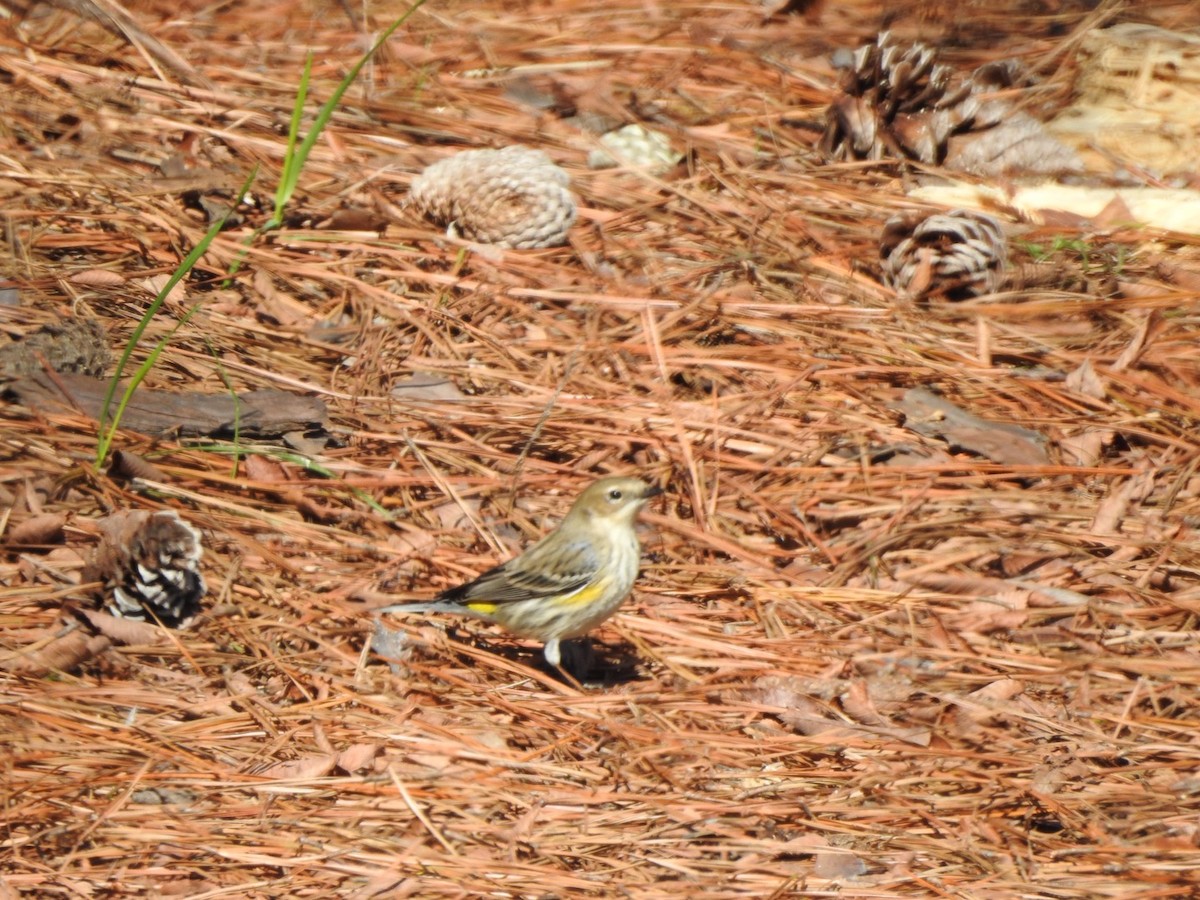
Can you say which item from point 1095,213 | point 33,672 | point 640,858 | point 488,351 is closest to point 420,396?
point 488,351

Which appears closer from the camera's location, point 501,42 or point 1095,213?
point 1095,213

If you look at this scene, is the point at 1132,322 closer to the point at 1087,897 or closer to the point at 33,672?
the point at 1087,897

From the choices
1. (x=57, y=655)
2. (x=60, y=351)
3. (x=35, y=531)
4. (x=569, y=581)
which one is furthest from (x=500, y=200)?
(x=57, y=655)

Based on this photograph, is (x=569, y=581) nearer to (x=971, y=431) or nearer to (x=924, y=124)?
(x=971, y=431)

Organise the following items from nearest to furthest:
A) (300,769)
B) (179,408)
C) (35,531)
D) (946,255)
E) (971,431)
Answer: (300,769), (35,531), (179,408), (971,431), (946,255)

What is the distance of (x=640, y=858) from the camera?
11.7 ft

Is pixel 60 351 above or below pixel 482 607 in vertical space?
above

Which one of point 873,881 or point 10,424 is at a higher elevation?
Result: point 10,424

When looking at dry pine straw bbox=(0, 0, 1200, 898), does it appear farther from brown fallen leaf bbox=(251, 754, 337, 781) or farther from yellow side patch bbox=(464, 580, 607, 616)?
yellow side patch bbox=(464, 580, 607, 616)

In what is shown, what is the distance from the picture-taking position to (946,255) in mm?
5996

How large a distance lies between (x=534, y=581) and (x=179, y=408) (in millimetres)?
1507

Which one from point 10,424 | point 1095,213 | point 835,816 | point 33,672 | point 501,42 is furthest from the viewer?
point 501,42

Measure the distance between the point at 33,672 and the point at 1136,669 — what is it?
3.22 metres

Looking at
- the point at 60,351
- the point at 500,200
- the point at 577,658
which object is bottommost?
the point at 577,658
